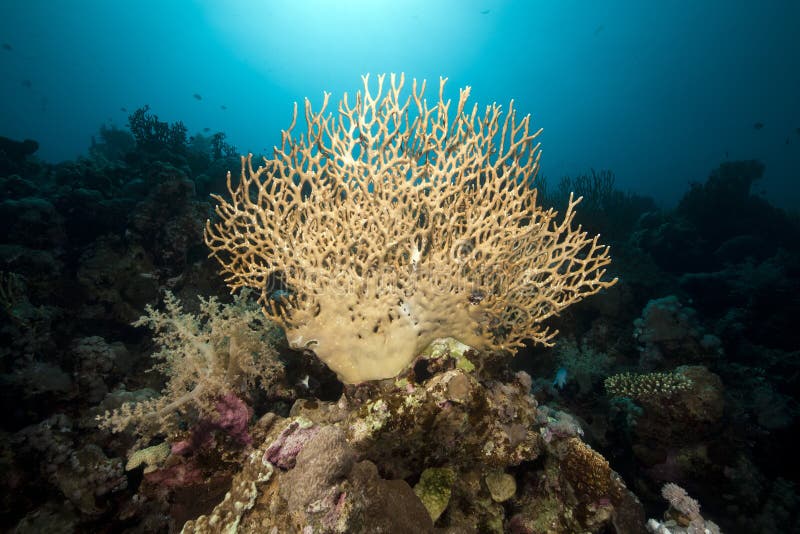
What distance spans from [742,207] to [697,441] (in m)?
18.5

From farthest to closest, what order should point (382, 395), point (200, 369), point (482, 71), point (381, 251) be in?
point (482, 71) → point (200, 369) → point (381, 251) → point (382, 395)

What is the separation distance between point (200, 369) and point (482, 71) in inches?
6669

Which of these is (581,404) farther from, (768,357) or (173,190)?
(173,190)

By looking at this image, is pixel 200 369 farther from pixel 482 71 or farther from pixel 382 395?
pixel 482 71

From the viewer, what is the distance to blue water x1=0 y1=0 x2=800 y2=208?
3371 inches

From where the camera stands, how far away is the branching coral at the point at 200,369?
342 centimetres

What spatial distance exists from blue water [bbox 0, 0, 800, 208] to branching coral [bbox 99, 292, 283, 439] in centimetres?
7064

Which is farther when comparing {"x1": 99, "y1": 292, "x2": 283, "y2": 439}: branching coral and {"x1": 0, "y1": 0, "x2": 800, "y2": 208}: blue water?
{"x1": 0, "y1": 0, "x2": 800, "y2": 208}: blue water

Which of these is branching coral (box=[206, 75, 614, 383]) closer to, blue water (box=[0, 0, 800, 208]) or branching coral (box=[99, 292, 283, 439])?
branching coral (box=[99, 292, 283, 439])

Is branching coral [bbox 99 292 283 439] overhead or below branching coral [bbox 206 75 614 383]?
below

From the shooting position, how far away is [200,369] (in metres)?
3.52

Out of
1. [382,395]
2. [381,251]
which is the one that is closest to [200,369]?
[382,395]

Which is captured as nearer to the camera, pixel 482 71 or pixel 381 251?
pixel 381 251

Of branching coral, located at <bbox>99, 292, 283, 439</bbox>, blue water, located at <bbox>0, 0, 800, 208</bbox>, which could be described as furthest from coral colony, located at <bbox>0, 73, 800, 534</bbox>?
blue water, located at <bbox>0, 0, 800, 208</bbox>
